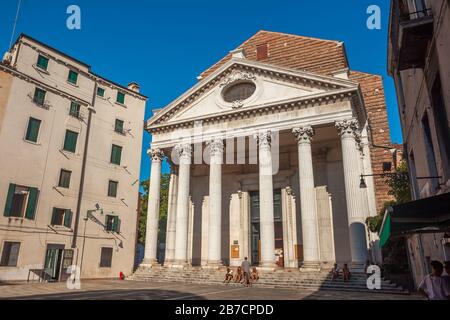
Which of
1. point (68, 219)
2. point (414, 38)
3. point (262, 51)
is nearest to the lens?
point (414, 38)

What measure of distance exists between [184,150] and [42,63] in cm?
1145

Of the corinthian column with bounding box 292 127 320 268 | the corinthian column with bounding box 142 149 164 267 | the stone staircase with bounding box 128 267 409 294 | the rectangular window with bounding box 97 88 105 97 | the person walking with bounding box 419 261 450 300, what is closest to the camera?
the person walking with bounding box 419 261 450 300

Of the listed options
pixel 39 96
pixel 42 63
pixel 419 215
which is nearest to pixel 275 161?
pixel 39 96

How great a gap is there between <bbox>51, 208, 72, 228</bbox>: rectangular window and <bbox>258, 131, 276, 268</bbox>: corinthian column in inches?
513

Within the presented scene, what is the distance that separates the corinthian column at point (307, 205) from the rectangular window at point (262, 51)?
505 inches

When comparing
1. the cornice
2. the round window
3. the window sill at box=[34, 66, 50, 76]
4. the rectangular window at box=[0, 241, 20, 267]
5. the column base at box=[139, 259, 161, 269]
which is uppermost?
the window sill at box=[34, 66, 50, 76]

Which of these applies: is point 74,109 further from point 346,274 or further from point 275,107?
point 346,274

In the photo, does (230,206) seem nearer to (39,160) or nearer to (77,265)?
(77,265)

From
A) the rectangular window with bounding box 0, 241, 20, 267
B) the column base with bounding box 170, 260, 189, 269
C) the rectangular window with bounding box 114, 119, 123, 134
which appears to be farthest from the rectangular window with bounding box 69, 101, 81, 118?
the column base with bounding box 170, 260, 189, 269

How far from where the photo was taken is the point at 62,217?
74.2 feet

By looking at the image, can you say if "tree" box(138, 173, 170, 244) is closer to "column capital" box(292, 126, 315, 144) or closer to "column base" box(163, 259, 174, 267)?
"column base" box(163, 259, 174, 267)

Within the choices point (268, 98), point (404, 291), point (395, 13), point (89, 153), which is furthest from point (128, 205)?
point (395, 13)

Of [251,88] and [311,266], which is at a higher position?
[251,88]

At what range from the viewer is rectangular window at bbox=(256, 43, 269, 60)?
3159 cm
